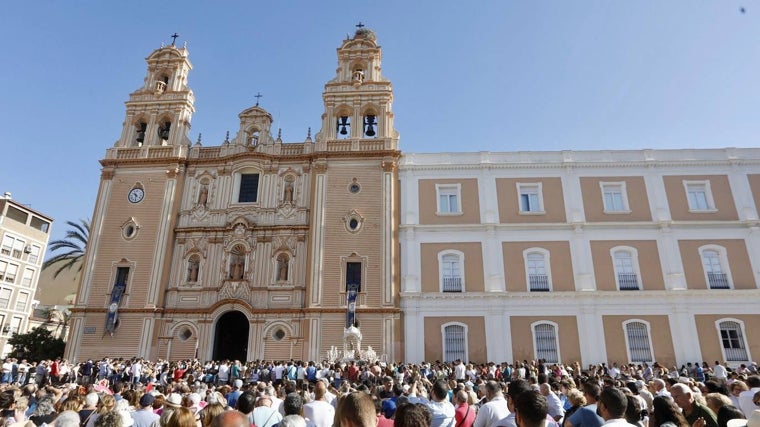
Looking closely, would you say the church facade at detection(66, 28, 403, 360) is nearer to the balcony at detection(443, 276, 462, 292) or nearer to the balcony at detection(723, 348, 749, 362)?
the balcony at detection(443, 276, 462, 292)

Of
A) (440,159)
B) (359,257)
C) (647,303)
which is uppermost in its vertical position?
(440,159)

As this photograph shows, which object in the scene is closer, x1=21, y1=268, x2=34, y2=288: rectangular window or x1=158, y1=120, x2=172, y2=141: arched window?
x1=158, y1=120, x2=172, y2=141: arched window

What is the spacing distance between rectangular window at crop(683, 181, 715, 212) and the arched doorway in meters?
26.2

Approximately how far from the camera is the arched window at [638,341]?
23797 mm

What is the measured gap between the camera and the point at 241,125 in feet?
100

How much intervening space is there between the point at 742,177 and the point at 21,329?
57.6 metres

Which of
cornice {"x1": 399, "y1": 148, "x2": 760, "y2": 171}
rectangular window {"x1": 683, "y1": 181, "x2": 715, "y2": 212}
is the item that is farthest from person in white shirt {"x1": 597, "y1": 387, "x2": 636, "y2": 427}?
A: rectangular window {"x1": 683, "y1": 181, "x2": 715, "y2": 212}

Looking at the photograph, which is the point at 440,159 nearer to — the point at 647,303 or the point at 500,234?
the point at 500,234

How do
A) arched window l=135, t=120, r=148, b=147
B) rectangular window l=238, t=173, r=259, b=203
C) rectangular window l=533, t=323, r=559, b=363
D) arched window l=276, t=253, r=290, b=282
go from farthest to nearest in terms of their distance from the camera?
arched window l=135, t=120, r=148, b=147 < rectangular window l=238, t=173, r=259, b=203 < arched window l=276, t=253, r=290, b=282 < rectangular window l=533, t=323, r=559, b=363

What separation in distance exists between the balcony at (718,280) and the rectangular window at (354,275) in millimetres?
18333

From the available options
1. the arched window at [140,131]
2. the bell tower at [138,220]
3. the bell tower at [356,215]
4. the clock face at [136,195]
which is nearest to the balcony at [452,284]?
the bell tower at [356,215]

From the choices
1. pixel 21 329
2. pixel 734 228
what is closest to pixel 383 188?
pixel 734 228

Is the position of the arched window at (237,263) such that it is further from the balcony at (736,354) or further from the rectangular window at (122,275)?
the balcony at (736,354)

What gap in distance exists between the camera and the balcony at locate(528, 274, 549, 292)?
25.4 m
